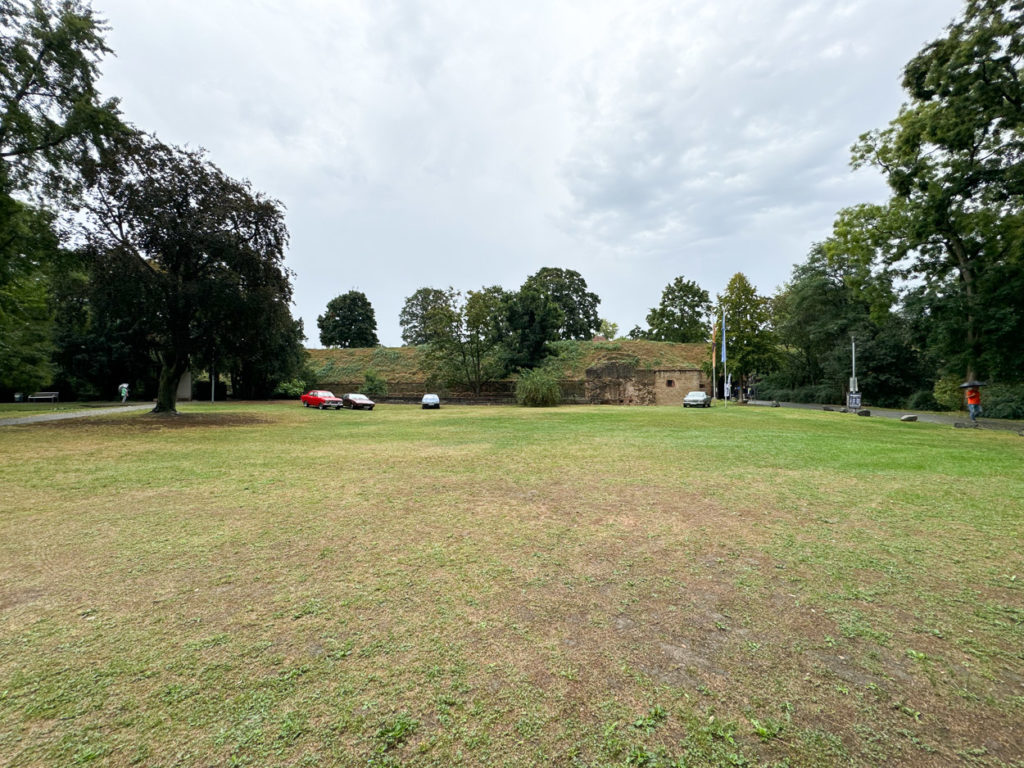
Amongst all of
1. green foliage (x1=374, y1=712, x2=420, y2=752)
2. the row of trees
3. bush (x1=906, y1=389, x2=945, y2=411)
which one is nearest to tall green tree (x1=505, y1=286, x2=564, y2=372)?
the row of trees

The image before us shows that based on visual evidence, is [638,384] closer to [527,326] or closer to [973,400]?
[527,326]

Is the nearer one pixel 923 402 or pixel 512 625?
pixel 512 625

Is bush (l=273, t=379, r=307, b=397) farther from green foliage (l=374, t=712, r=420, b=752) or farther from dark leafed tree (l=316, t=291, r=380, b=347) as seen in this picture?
green foliage (l=374, t=712, r=420, b=752)

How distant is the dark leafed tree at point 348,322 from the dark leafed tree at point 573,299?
29.0 m

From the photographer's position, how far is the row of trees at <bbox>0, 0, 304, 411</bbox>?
15031 millimetres

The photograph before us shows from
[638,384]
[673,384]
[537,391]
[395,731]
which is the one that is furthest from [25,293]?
[673,384]

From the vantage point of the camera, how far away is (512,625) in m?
2.77

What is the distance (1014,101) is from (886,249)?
7844 mm

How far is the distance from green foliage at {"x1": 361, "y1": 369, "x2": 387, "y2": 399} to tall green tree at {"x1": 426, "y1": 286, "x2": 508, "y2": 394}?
242 inches

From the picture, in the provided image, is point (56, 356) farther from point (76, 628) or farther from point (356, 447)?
point (76, 628)

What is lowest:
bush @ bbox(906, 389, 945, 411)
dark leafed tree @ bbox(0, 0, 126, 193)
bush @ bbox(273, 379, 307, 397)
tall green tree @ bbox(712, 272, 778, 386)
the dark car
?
bush @ bbox(906, 389, 945, 411)

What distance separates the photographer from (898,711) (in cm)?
204

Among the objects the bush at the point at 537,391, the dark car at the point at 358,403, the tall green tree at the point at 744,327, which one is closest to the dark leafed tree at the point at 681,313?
the tall green tree at the point at 744,327

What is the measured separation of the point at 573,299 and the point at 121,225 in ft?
183
